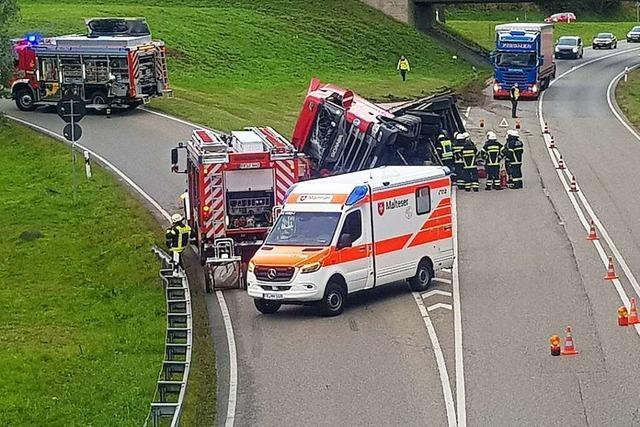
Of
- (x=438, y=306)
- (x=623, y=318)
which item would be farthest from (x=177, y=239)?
Answer: (x=623, y=318)

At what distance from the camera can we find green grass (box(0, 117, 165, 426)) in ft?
57.4

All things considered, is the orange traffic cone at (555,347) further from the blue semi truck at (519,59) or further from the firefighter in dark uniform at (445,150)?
the blue semi truck at (519,59)

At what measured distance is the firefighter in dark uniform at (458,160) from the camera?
33.2 m

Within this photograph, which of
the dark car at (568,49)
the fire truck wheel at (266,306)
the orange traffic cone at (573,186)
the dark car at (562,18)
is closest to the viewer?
the fire truck wheel at (266,306)

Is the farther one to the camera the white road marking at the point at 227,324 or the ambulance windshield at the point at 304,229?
the ambulance windshield at the point at 304,229

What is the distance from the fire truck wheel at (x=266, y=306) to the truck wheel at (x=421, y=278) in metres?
2.58

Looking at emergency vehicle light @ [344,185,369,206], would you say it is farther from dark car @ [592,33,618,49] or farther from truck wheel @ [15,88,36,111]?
dark car @ [592,33,618,49]

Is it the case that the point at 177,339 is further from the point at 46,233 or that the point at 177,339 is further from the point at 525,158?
the point at 525,158

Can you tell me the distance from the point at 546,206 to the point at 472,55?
43.1 m

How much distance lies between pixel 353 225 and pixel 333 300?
4.42ft

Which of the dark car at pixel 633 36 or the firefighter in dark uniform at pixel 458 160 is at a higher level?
the firefighter in dark uniform at pixel 458 160

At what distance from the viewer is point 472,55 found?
73125mm

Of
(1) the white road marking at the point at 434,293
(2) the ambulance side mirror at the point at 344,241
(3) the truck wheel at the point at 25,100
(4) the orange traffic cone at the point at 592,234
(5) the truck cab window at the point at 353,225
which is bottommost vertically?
(3) the truck wheel at the point at 25,100

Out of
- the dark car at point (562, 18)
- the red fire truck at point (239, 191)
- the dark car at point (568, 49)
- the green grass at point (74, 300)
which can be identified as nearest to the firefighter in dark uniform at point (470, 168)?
the green grass at point (74, 300)
